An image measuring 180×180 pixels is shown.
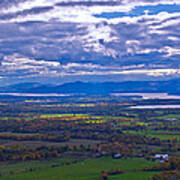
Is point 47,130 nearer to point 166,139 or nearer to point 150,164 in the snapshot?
point 166,139

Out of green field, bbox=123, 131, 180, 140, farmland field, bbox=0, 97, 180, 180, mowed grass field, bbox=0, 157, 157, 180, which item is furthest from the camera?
green field, bbox=123, 131, 180, 140

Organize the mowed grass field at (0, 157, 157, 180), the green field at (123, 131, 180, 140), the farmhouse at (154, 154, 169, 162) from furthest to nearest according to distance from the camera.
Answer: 1. the green field at (123, 131, 180, 140)
2. the farmhouse at (154, 154, 169, 162)
3. the mowed grass field at (0, 157, 157, 180)

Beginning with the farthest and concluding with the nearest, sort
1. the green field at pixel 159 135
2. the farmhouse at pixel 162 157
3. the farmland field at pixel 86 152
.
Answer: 1. the green field at pixel 159 135
2. the farmhouse at pixel 162 157
3. the farmland field at pixel 86 152

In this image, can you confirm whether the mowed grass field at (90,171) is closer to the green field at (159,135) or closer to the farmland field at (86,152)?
the farmland field at (86,152)

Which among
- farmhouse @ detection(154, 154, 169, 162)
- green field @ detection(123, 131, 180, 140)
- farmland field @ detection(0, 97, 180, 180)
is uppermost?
farmland field @ detection(0, 97, 180, 180)

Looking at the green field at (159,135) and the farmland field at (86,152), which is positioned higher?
the farmland field at (86,152)

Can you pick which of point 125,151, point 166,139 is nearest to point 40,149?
point 125,151

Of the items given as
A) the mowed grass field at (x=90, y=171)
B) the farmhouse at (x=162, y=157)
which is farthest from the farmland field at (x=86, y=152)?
the farmhouse at (x=162, y=157)

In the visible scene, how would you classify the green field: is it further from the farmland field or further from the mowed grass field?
the mowed grass field

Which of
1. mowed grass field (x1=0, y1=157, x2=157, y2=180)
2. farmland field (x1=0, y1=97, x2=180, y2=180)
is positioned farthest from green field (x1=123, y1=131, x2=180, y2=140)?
mowed grass field (x1=0, y1=157, x2=157, y2=180)
